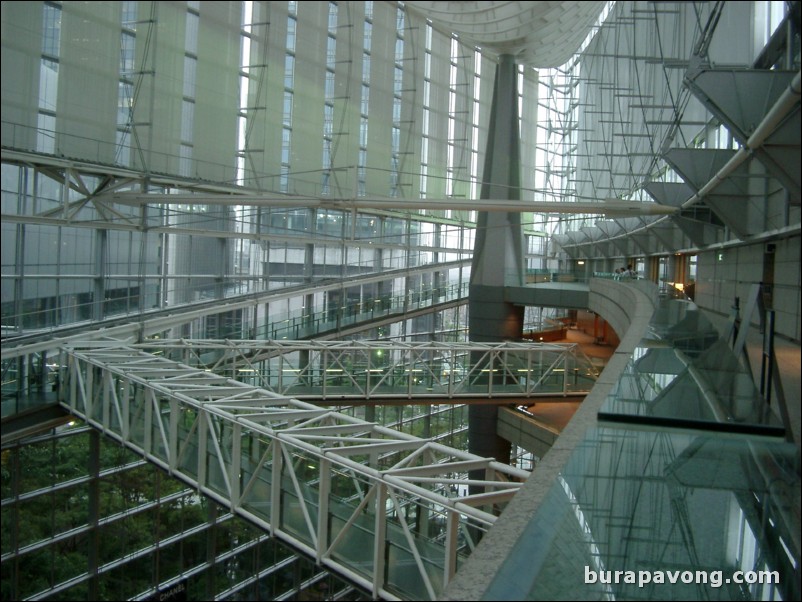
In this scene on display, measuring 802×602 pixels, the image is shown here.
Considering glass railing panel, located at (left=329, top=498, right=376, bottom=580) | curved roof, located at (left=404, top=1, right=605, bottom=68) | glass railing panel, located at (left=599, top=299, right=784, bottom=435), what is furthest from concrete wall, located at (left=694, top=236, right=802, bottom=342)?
curved roof, located at (left=404, top=1, right=605, bottom=68)

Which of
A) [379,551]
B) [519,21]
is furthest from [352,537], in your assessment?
[519,21]

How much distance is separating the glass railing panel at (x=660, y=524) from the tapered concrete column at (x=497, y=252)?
15.1m

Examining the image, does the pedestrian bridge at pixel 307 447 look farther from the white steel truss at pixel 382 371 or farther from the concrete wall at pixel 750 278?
the concrete wall at pixel 750 278

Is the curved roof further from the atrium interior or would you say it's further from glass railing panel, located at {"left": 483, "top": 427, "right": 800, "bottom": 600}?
glass railing panel, located at {"left": 483, "top": 427, "right": 800, "bottom": 600}

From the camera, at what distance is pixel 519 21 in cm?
1591

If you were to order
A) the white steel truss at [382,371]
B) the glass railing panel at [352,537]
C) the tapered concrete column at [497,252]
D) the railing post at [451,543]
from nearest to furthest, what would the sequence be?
the railing post at [451,543]
the glass railing panel at [352,537]
the white steel truss at [382,371]
the tapered concrete column at [497,252]

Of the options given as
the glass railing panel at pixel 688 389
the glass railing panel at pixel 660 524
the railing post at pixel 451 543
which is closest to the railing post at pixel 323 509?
the railing post at pixel 451 543

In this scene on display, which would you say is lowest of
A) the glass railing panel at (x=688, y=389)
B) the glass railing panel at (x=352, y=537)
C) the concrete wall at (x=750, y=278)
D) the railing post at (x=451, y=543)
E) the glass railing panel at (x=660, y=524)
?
the glass railing panel at (x=352, y=537)

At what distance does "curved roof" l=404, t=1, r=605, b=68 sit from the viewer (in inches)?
580

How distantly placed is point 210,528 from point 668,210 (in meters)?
12.3

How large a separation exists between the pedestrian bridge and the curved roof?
729cm

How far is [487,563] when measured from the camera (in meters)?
2.46

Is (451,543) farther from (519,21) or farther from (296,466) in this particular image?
(519,21)

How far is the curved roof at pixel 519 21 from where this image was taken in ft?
48.3
